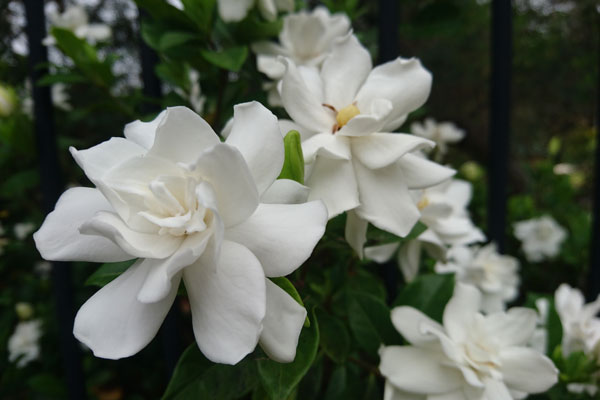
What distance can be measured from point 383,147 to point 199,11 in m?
0.44

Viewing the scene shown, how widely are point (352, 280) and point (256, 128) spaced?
0.47 meters

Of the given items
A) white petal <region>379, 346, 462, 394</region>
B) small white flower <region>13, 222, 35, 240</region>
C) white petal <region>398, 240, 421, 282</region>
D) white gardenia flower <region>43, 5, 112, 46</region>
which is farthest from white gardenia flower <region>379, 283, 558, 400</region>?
small white flower <region>13, 222, 35, 240</region>

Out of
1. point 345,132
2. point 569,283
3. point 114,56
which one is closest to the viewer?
point 345,132

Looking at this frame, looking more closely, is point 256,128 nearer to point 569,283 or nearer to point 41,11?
point 41,11

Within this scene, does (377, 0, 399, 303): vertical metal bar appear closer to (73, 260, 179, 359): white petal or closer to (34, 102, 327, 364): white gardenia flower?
(34, 102, 327, 364): white gardenia flower

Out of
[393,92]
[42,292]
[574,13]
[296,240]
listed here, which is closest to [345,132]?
[393,92]

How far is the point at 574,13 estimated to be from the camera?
272 cm

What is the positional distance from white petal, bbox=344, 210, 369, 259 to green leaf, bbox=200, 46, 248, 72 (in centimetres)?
32

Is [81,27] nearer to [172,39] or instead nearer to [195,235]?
[172,39]

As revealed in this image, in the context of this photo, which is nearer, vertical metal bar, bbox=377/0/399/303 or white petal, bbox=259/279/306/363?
white petal, bbox=259/279/306/363

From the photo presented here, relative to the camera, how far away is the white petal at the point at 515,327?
0.65 m

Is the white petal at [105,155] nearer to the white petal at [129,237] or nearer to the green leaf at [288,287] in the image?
the white petal at [129,237]

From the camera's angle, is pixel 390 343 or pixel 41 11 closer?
pixel 390 343

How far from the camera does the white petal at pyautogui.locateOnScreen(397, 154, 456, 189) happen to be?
541mm
